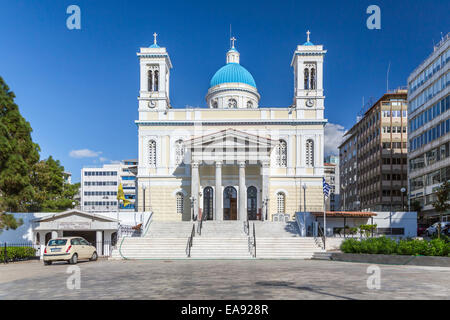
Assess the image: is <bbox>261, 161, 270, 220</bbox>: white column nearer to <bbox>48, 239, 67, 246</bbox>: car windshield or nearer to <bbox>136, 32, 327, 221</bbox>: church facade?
<bbox>136, 32, 327, 221</bbox>: church facade

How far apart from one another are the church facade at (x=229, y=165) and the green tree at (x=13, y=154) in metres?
17.5

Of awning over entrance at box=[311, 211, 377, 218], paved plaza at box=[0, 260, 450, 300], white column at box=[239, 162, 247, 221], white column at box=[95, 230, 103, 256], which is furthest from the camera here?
white column at box=[239, 162, 247, 221]

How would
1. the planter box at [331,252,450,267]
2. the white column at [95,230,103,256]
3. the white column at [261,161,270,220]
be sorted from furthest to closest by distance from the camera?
1. the white column at [261,161,270,220]
2. the white column at [95,230,103,256]
3. the planter box at [331,252,450,267]

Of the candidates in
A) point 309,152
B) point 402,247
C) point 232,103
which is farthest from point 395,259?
point 232,103

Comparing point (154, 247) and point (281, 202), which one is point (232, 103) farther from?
point (154, 247)

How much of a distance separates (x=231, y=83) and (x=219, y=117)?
7.15 m

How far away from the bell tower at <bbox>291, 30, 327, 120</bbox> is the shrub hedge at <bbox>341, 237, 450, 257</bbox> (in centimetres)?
2366

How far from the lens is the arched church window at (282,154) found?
46.4 m

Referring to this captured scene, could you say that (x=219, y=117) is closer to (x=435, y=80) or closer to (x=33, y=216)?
(x=33, y=216)

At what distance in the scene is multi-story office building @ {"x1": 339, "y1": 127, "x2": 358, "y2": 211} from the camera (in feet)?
283

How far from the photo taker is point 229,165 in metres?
44.4

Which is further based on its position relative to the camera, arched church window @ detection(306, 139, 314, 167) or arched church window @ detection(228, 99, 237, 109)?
arched church window @ detection(228, 99, 237, 109)

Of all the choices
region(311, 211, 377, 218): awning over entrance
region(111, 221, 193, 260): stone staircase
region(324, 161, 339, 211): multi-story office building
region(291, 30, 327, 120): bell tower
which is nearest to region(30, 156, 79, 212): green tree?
region(111, 221, 193, 260): stone staircase

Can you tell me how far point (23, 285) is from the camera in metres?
14.0
